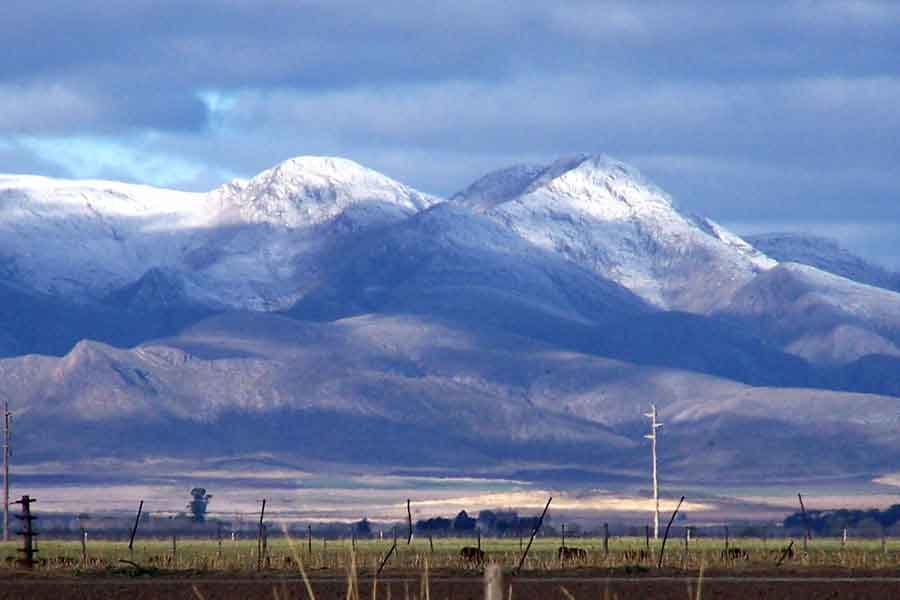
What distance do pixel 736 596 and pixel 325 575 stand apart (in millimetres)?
13316

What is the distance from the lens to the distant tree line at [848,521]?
16166 centimetres

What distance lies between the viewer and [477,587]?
186 feet

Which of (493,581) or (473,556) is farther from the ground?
(473,556)

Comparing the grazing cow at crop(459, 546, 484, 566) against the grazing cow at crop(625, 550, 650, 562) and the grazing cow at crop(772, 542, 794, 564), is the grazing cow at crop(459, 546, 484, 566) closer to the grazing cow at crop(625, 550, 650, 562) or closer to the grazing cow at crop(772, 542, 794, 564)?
the grazing cow at crop(625, 550, 650, 562)

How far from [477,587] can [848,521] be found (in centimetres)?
11785

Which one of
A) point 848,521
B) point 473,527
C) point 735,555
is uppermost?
point 848,521

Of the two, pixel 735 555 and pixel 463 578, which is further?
pixel 735 555

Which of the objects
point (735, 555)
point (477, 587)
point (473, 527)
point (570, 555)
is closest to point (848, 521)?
point (473, 527)

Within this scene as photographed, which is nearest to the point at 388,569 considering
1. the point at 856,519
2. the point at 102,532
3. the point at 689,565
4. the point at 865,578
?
the point at 689,565

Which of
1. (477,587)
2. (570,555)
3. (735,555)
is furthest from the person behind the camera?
(570,555)

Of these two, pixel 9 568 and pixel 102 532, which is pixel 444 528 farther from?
pixel 9 568

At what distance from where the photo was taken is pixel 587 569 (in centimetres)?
6562

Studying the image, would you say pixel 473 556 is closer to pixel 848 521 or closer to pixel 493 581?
pixel 493 581

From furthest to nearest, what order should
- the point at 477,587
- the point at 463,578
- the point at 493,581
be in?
1. the point at 463,578
2. the point at 477,587
3. the point at 493,581
